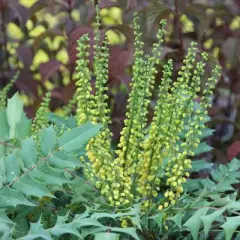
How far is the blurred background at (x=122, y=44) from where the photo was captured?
2268mm

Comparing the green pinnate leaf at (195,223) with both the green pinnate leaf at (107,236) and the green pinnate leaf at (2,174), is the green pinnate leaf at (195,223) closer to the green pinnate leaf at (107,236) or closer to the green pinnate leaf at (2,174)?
the green pinnate leaf at (107,236)

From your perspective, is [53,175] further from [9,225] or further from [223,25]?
[223,25]

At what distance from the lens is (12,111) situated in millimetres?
1896

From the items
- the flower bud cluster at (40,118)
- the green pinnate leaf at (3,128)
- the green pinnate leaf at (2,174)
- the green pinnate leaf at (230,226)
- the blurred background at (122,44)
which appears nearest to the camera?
the green pinnate leaf at (230,226)

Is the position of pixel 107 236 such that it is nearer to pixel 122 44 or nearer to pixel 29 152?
pixel 29 152

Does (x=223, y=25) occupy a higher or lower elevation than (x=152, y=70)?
higher

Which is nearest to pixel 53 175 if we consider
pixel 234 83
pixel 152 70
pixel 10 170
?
pixel 10 170

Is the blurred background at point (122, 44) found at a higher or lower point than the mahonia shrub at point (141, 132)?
higher

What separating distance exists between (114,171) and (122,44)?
120 centimetres

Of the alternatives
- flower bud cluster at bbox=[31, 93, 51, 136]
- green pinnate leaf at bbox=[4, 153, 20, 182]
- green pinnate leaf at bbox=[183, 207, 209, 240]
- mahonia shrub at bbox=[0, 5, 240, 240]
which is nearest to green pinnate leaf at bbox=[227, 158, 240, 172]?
mahonia shrub at bbox=[0, 5, 240, 240]

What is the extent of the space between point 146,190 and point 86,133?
0.92 feet

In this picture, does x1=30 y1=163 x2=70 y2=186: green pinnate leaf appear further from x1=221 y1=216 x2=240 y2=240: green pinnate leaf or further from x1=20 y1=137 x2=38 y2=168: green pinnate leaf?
x1=221 y1=216 x2=240 y2=240: green pinnate leaf

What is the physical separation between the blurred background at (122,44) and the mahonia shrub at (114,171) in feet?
1.62

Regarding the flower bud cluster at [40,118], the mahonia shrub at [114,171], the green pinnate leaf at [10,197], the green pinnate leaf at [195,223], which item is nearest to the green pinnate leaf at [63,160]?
the mahonia shrub at [114,171]
